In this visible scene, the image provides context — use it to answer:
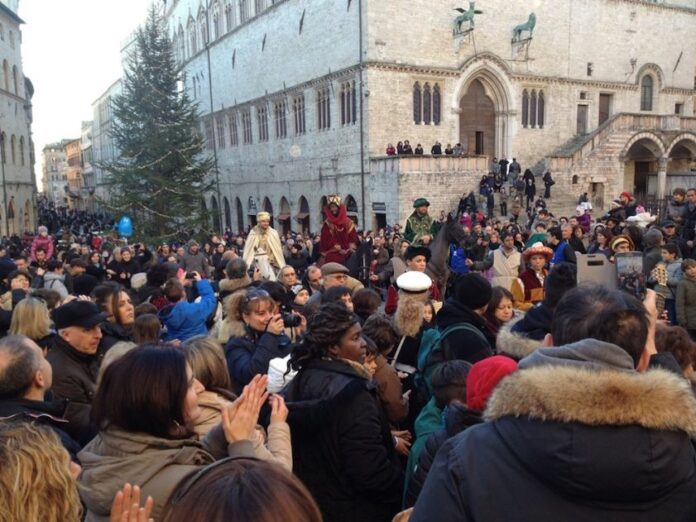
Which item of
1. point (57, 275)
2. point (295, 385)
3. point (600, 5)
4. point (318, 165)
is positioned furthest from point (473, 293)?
point (600, 5)

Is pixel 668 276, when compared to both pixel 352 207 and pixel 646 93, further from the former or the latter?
pixel 646 93

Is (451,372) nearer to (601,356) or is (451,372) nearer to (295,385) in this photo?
(295,385)

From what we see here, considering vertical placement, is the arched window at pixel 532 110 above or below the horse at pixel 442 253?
above

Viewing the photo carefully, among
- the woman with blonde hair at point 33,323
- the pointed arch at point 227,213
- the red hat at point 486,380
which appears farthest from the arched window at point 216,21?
the red hat at point 486,380

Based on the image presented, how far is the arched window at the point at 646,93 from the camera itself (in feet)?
109

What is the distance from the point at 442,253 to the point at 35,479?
5953 mm

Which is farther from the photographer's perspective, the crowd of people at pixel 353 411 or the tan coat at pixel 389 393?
the tan coat at pixel 389 393

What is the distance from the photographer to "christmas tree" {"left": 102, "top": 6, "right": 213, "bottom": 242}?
23562mm

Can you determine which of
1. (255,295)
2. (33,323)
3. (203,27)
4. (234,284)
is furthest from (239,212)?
(255,295)

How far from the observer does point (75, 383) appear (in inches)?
139

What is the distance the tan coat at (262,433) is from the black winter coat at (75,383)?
32.3 inches

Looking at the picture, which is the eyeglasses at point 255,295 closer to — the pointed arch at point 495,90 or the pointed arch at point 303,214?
the pointed arch at point 495,90

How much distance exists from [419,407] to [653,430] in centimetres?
236

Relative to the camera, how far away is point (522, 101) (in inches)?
1126
